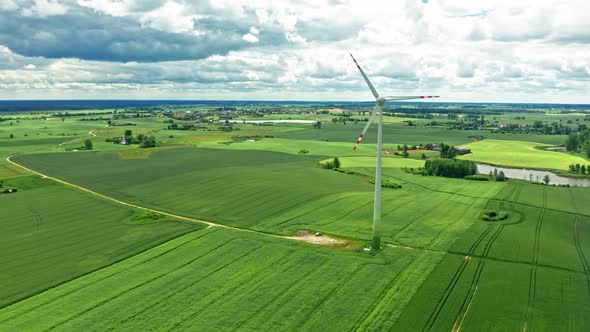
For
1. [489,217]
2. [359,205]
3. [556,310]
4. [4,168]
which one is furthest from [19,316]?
[4,168]

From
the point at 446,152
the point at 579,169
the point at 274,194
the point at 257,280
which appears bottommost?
the point at 257,280

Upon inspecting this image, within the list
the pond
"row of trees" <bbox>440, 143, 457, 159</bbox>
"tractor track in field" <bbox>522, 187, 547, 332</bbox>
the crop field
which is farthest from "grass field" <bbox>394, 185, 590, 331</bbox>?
"row of trees" <bbox>440, 143, 457, 159</bbox>

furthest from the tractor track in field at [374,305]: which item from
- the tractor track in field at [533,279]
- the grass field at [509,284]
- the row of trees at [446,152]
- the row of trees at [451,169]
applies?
the row of trees at [446,152]

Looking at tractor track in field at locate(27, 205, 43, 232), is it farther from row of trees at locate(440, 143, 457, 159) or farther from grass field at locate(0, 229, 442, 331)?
row of trees at locate(440, 143, 457, 159)

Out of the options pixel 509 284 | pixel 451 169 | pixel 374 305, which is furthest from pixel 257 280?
pixel 451 169

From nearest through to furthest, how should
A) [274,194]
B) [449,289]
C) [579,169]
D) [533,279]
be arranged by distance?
[449,289] → [533,279] → [274,194] → [579,169]

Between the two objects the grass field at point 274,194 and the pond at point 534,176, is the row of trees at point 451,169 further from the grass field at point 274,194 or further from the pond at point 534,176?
the pond at point 534,176

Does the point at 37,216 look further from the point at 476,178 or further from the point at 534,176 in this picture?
the point at 534,176
